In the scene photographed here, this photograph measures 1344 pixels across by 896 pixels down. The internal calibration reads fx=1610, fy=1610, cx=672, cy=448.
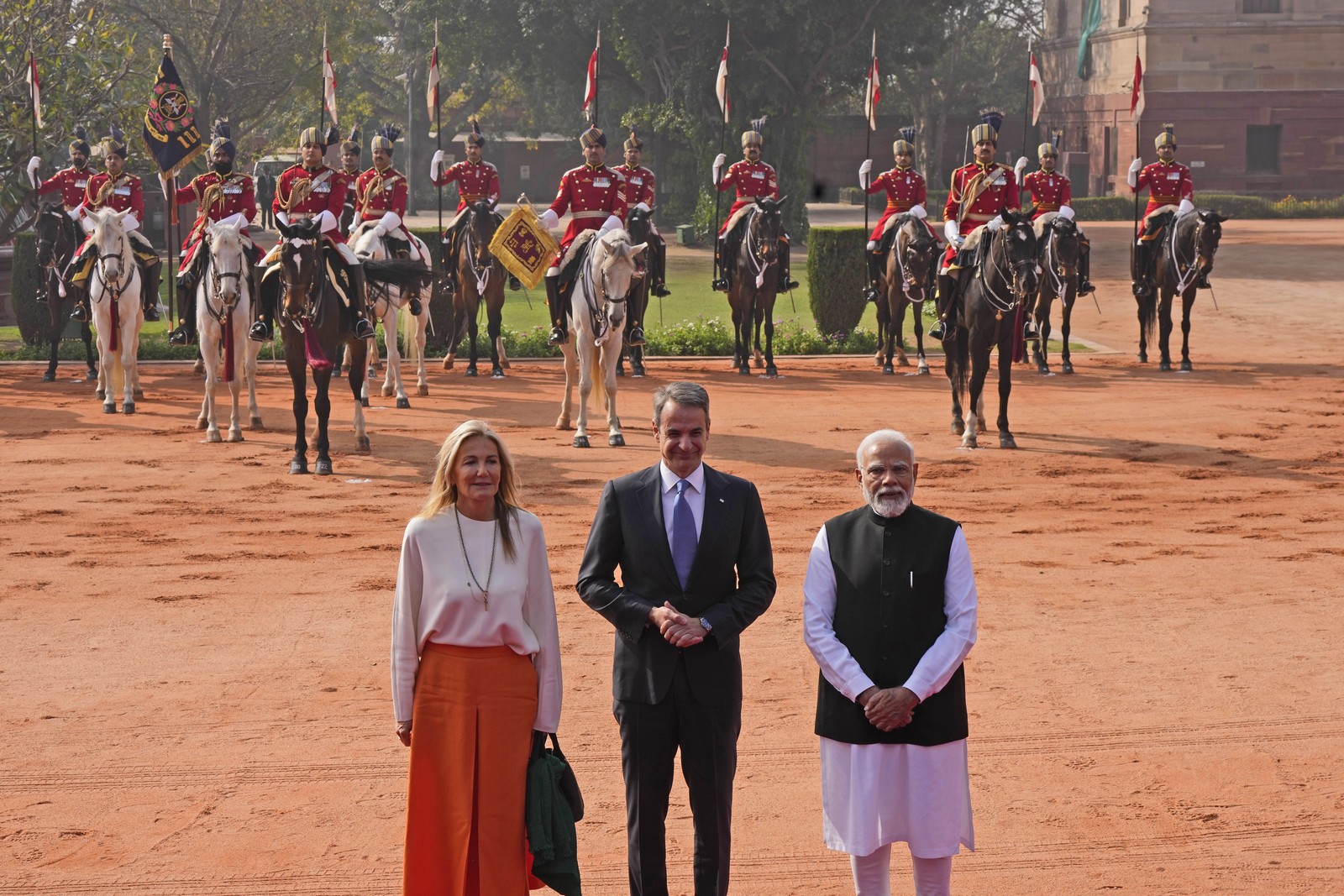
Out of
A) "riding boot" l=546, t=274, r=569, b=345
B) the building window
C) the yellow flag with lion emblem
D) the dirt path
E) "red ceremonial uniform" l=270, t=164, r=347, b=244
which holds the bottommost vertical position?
the dirt path

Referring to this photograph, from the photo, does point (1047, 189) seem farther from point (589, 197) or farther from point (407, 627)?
point (407, 627)

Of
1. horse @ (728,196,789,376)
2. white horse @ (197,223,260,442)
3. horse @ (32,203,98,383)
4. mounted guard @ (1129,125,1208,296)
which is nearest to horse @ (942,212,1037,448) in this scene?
horse @ (728,196,789,376)

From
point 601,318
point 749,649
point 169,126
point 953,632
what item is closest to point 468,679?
point 953,632

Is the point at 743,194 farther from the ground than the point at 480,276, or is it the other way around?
the point at 743,194

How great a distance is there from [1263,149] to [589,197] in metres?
44.9

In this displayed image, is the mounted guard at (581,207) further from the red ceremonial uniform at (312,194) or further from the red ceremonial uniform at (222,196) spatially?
the red ceremonial uniform at (222,196)

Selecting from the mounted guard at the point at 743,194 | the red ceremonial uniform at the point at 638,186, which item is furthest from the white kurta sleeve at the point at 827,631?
the mounted guard at the point at 743,194

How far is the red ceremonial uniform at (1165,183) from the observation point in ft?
70.1

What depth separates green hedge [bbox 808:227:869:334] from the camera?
2395 cm

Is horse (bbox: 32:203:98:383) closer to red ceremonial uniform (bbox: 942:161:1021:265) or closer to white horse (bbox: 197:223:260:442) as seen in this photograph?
white horse (bbox: 197:223:260:442)

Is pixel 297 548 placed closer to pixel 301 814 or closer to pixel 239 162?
pixel 301 814

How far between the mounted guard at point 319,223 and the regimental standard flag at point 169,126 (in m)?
4.99

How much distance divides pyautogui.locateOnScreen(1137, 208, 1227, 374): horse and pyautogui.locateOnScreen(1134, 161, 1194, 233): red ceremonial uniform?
50 centimetres

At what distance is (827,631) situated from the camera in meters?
5.00
